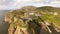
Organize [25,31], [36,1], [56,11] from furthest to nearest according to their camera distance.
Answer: [36,1]
[56,11]
[25,31]

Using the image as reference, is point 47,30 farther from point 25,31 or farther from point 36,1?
point 36,1

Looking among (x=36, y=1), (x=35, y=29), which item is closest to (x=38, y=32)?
(x=35, y=29)

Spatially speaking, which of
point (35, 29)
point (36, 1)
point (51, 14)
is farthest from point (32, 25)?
point (36, 1)

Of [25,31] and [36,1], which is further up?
[36,1]

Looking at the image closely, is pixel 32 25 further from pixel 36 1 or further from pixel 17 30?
pixel 36 1

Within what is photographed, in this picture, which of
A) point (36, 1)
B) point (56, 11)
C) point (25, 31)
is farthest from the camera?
point (36, 1)

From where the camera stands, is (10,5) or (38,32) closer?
(38,32)
